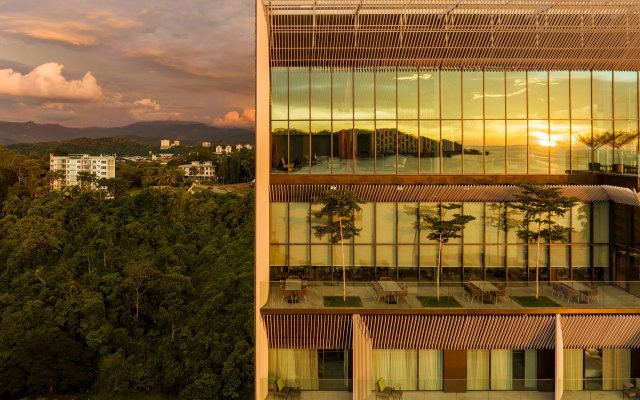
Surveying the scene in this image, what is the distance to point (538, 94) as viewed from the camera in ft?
76.5

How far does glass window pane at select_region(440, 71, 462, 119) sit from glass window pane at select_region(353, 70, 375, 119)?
282cm

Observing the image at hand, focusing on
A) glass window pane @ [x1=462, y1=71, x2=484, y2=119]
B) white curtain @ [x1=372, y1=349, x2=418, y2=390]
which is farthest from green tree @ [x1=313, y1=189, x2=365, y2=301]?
glass window pane @ [x1=462, y1=71, x2=484, y2=119]

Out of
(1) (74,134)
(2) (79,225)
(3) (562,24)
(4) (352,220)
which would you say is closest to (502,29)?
(3) (562,24)

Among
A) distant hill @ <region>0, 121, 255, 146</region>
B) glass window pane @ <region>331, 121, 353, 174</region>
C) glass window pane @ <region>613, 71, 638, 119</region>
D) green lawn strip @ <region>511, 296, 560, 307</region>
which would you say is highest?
distant hill @ <region>0, 121, 255, 146</region>

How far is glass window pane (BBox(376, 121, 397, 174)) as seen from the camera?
23.3m

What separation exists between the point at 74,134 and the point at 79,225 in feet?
285

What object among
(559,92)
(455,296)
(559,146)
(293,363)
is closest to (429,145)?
(559,146)

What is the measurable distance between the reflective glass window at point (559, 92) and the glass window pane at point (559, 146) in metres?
0.59

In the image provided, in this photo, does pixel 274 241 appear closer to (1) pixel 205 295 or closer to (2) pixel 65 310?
(1) pixel 205 295

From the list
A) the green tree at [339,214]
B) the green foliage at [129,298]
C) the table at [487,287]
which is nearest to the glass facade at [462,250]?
the green tree at [339,214]

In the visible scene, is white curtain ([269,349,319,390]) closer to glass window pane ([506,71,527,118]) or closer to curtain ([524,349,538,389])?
curtain ([524,349,538,389])

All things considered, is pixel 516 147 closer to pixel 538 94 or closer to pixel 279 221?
pixel 538 94

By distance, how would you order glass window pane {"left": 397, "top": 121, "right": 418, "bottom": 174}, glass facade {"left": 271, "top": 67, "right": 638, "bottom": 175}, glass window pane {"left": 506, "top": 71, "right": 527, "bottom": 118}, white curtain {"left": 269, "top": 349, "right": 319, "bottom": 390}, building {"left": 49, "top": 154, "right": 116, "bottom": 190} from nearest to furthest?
white curtain {"left": 269, "top": 349, "right": 319, "bottom": 390} → glass facade {"left": 271, "top": 67, "right": 638, "bottom": 175} → glass window pane {"left": 506, "top": 71, "right": 527, "bottom": 118} → glass window pane {"left": 397, "top": 121, "right": 418, "bottom": 174} → building {"left": 49, "top": 154, "right": 116, "bottom": 190}

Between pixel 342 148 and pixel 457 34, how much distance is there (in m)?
6.15
